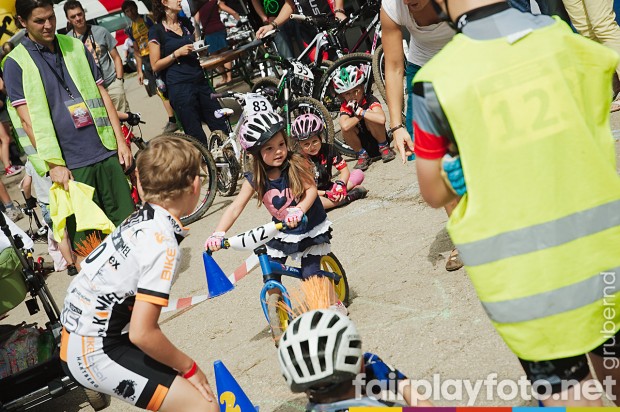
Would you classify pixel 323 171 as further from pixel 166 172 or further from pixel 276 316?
pixel 166 172

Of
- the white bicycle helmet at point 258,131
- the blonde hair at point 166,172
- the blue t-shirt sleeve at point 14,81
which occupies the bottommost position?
the white bicycle helmet at point 258,131

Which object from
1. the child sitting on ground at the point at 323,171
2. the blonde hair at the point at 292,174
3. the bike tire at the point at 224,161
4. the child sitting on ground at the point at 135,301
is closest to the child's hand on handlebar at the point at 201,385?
the child sitting on ground at the point at 135,301

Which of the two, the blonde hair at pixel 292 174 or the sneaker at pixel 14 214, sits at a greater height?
the blonde hair at pixel 292 174

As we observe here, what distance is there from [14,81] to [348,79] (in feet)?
11.5

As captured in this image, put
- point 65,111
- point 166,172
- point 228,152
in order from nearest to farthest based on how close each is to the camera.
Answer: point 166,172 → point 65,111 → point 228,152

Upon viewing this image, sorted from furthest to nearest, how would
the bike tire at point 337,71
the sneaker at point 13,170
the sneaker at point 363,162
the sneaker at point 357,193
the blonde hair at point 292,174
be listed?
the sneaker at point 13,170 < the bike tire at point 337,71 < the sneaker at point 363,162 < the sneaker at point 357,193 < the blonde hair at point 292,174

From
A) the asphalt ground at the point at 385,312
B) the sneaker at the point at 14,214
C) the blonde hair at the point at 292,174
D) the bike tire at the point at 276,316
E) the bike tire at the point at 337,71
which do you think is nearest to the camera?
the asphalt ground at the point at 385,312

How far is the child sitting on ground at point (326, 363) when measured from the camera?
239 cm

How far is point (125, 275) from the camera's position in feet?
10.2

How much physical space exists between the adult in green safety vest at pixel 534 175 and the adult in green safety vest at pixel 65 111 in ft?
13.6

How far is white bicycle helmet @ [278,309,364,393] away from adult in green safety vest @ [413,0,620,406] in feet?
1.61

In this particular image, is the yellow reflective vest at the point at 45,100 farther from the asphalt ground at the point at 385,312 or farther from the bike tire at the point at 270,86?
the bike tire at the point at 270,86

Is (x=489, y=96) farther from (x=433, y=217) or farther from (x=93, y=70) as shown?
(x=93, y=70)

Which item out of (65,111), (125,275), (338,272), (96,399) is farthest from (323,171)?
(125,275)
